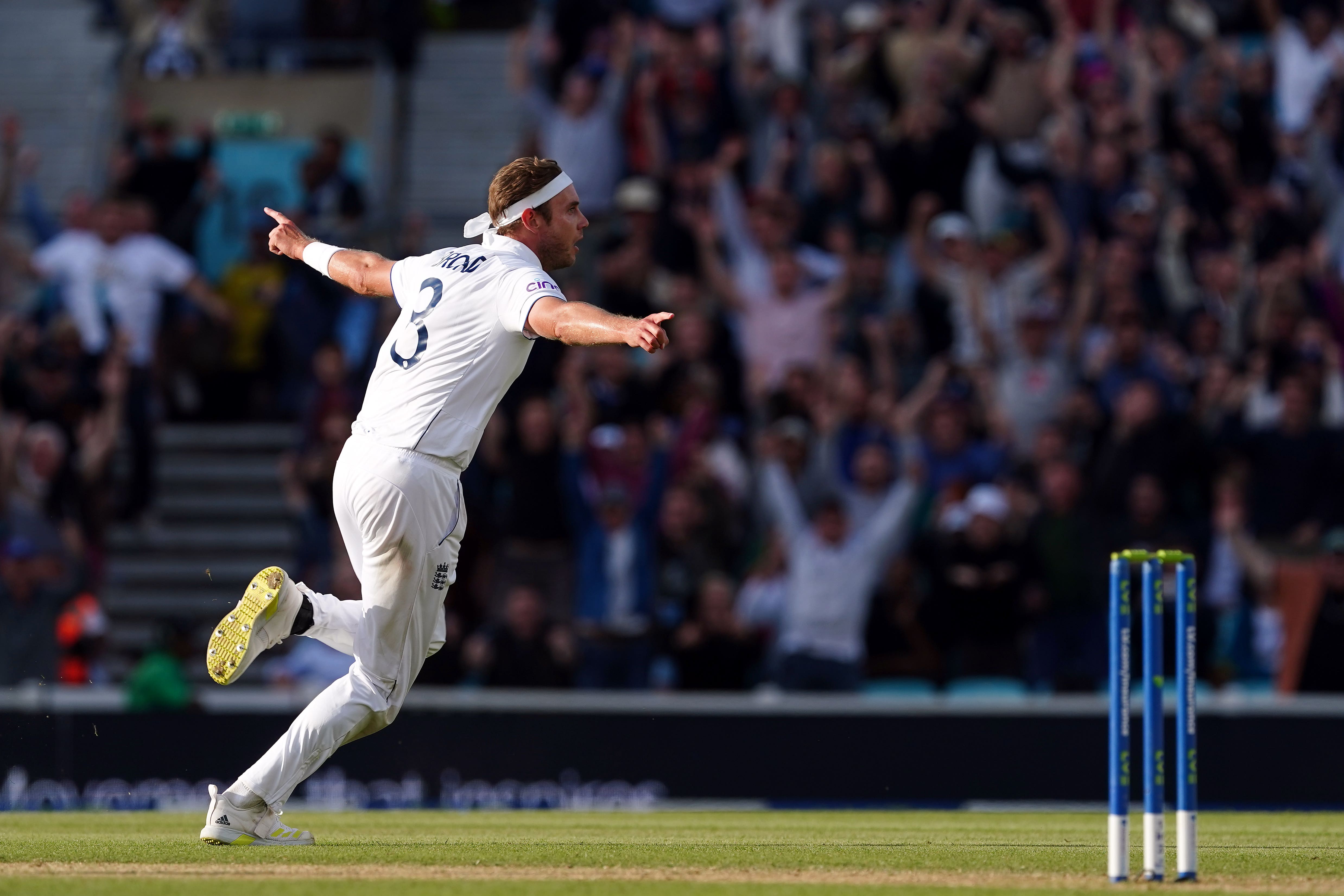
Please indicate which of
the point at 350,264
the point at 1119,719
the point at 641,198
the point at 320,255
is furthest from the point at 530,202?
the point at 641,198

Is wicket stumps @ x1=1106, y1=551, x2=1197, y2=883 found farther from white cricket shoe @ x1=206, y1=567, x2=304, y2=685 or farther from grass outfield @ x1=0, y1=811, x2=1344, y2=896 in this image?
white cricket shoe @ x1=206, y1=567, x2=304, y2=685

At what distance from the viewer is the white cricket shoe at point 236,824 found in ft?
25.6

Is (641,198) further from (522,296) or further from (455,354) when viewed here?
(522,296)

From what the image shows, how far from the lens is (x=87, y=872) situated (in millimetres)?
7176

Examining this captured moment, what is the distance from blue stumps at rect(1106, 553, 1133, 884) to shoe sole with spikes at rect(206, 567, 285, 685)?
3.12m

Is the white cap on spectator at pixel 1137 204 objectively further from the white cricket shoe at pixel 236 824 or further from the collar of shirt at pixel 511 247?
the white cricket shoe at pixel 236 824

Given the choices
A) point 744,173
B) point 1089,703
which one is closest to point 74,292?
point 744,173

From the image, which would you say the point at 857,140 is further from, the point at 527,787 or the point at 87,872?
the point at 87,872

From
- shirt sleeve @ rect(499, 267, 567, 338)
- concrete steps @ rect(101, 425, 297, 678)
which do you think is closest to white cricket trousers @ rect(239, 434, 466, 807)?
shirt sleeve @ rect(499, 267, 567, 338)

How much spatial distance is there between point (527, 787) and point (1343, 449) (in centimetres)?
652

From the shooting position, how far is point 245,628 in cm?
766

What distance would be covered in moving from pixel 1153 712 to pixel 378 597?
9.62ft

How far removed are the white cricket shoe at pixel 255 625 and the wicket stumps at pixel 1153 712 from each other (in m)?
3.13

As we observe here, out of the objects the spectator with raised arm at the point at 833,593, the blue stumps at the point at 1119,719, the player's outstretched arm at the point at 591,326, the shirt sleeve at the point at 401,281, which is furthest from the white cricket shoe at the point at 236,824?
the spectator with raised arm at the point at 833,593
